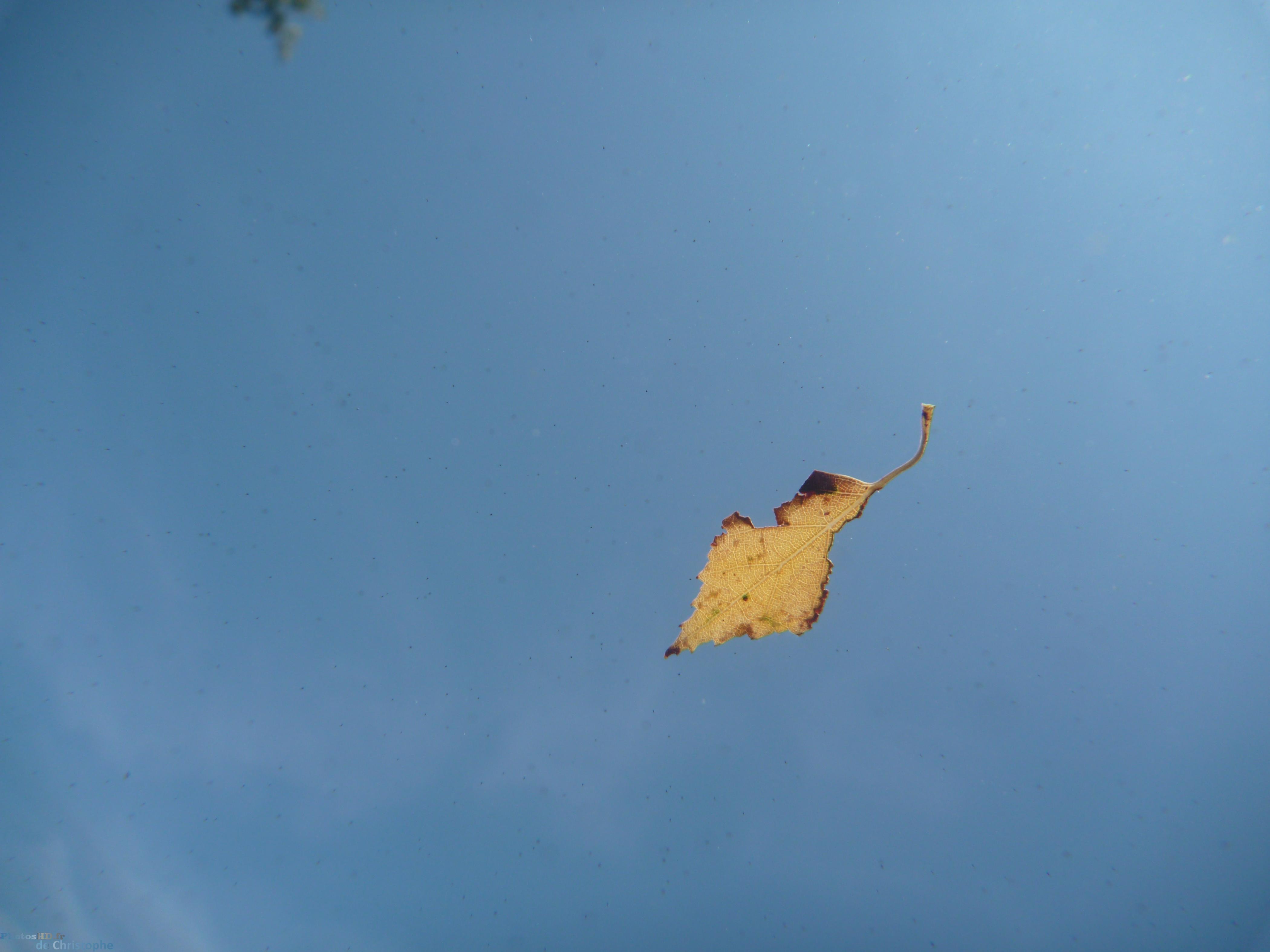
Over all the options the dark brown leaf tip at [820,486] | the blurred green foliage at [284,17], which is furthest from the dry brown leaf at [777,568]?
the blurred green foliage at [284,17]

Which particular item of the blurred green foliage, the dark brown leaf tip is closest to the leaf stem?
the dark brown leaf tip

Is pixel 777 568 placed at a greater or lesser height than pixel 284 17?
lesser

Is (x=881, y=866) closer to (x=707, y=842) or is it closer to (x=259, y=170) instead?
(x=707, y=842)

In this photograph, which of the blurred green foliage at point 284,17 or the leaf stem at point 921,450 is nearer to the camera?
the leaf stem at point 921,450

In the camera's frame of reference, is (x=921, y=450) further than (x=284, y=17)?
No

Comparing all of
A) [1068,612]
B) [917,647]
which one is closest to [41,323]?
[917,647]

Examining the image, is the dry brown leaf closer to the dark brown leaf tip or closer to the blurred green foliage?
the dark brown leaf tip

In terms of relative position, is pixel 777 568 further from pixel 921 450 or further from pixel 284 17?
pixel 284 17

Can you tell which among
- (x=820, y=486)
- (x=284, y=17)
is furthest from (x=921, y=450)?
(x=284, y=17)

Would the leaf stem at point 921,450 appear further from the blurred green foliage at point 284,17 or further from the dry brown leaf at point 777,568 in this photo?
the blurred green foliage at point 284,17
